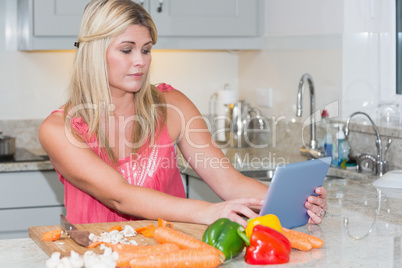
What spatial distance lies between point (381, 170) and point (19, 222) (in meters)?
1.61

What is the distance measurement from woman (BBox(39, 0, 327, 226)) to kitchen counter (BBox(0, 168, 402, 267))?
0.28 metres

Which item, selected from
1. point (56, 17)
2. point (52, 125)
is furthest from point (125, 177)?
point (56, 17)

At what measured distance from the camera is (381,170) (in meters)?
2.61

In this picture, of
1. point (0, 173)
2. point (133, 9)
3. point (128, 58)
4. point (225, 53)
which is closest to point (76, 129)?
point (128, 58)

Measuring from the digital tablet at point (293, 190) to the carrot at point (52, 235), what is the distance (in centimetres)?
49

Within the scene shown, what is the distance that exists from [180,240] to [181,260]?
4.2 inches

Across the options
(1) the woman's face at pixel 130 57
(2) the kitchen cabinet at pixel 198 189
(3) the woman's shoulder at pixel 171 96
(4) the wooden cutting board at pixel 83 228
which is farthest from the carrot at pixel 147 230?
(2) the kitchen cabinet at pixel 198 189

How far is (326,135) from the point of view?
294 centimetres

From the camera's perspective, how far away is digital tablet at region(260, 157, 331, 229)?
154 centimetres

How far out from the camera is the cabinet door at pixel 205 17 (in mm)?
3312

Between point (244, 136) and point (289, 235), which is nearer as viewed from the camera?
point (289, 235)

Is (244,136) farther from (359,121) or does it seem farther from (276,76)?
(359,121)

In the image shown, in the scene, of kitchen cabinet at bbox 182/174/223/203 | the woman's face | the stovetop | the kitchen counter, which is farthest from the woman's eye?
the stovetop

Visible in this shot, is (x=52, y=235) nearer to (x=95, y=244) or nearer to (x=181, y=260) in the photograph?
(x=95, y=244)
